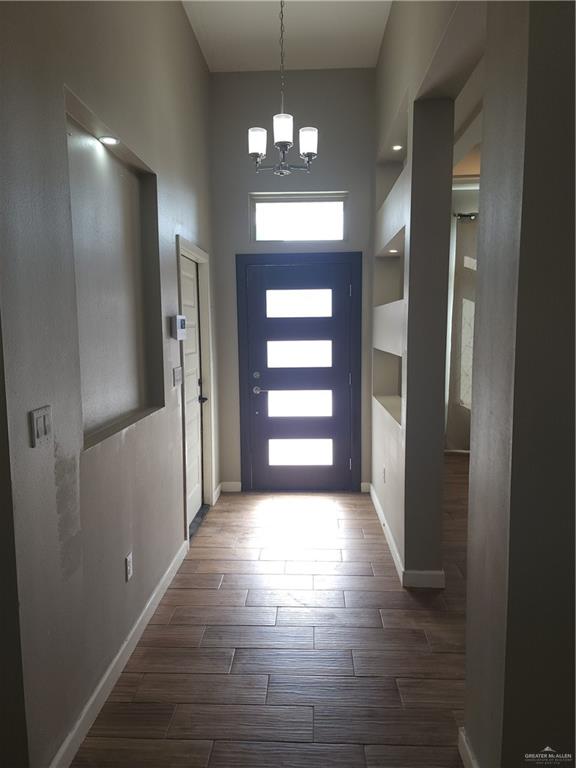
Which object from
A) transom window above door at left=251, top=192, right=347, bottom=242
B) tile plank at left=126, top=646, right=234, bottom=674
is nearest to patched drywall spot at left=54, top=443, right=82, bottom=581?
tile plank at left=126, top=646, right=234, bottom=674

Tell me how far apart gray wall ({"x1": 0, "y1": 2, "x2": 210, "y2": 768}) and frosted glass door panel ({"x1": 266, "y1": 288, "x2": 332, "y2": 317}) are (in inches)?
79.0

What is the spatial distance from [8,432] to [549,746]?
179cm

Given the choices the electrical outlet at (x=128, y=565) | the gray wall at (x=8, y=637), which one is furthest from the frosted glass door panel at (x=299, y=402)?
the gray wall at (x=8, y=637)

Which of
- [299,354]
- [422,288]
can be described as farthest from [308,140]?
[299,354]

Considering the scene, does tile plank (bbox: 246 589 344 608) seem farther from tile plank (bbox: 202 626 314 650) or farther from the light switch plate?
the light switch plate

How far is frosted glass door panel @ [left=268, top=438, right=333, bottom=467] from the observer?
4770 mm

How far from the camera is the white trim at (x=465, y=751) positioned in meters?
1.69

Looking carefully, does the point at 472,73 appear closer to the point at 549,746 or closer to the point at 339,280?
the point at 339,280

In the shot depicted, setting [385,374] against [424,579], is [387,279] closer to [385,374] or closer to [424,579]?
[385,374]

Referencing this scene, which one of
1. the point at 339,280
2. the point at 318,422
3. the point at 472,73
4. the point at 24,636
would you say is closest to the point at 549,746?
the point at 24,636

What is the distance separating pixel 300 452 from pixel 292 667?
2.57 meters

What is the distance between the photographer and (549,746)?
55.9 inches

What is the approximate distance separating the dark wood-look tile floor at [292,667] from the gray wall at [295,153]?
2.04 metres

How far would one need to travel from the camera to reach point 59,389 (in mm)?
1769
